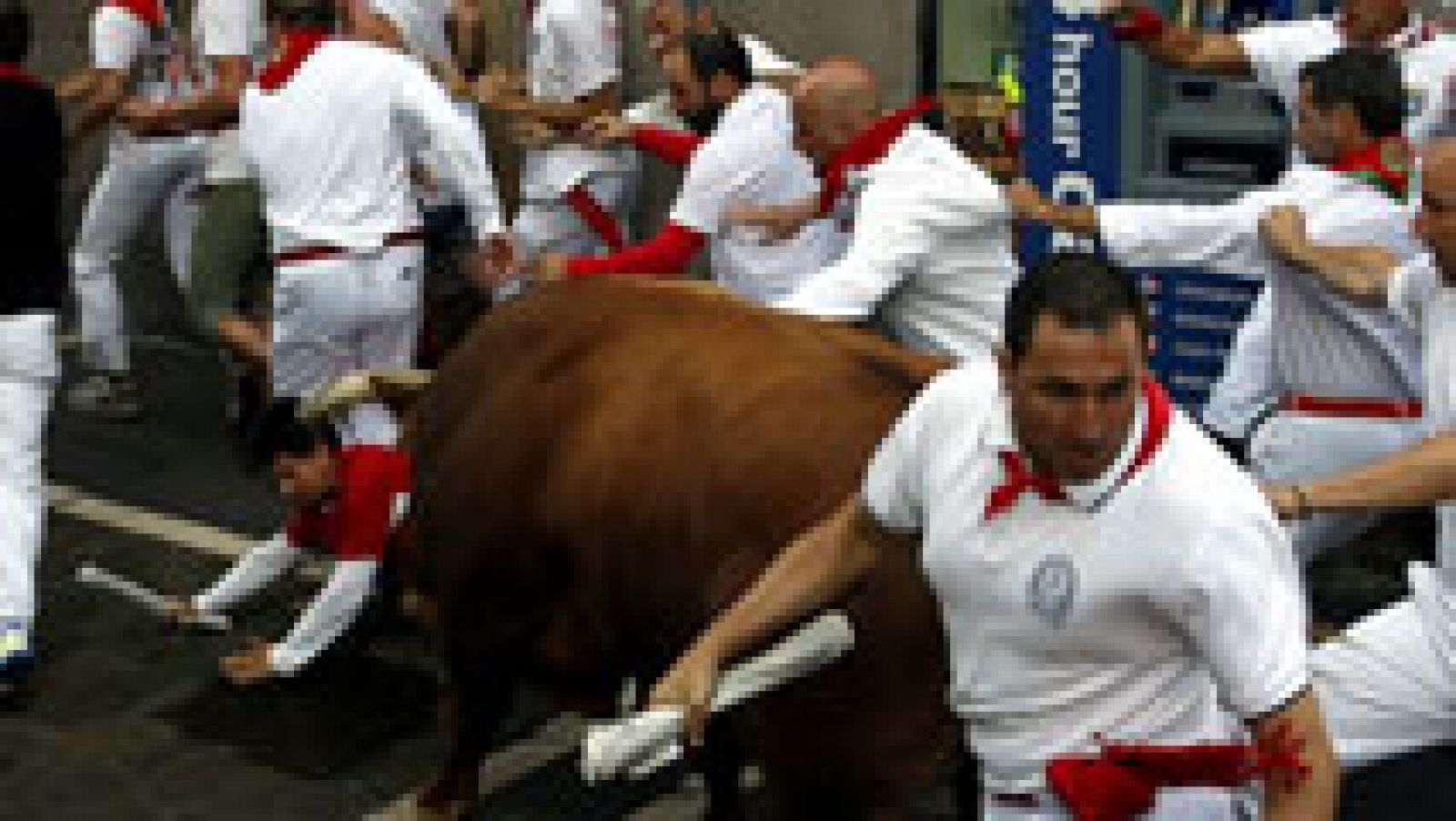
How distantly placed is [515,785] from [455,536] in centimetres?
84

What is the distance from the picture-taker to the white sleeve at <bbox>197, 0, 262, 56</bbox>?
943 centimetres

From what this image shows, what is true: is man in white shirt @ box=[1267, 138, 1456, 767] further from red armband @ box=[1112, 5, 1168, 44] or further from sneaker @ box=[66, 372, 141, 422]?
sneaker @ box=[66, 372, 141, 422]

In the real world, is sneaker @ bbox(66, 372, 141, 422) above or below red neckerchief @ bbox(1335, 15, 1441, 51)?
below

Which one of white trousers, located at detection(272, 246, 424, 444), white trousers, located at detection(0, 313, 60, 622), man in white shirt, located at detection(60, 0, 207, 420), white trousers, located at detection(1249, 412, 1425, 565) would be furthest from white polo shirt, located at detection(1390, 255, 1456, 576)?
man in white shirt, located at detection(60, 0, 207, 420)

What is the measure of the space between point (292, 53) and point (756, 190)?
66.5 inches

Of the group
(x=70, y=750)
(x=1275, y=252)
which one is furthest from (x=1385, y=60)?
(x=70, y=750)

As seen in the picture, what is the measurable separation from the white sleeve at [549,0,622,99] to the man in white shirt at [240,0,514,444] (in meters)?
1.42

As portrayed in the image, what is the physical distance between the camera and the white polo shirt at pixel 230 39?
30.9 feet

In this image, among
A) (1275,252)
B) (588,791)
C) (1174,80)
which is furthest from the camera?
(1174,80)

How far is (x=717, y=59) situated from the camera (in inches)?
316

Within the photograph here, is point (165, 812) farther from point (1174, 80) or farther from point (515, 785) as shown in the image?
point (1174, 80)

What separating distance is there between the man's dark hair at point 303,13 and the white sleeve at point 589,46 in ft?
5.48

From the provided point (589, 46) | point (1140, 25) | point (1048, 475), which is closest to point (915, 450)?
point (1048, 475)

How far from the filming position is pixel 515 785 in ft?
21.5
